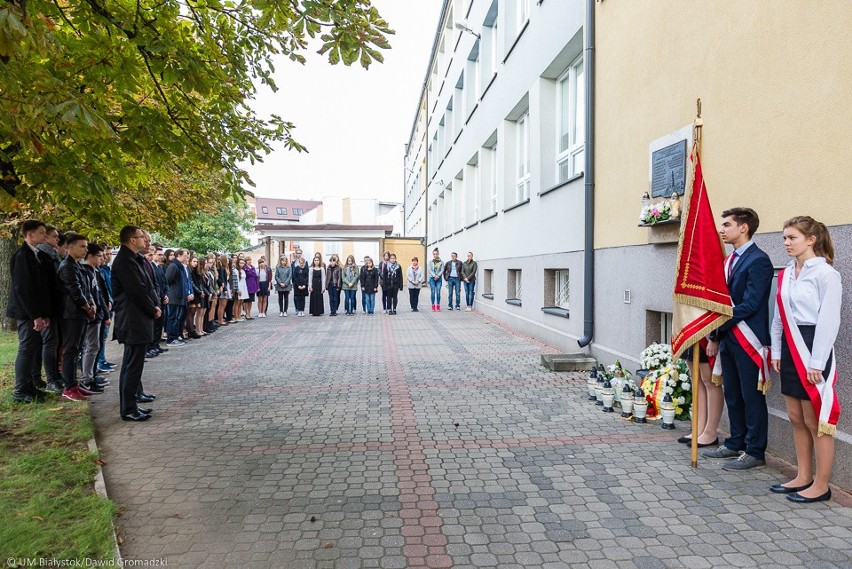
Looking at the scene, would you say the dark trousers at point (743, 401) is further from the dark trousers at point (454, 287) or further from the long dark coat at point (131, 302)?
the dark trousers at point (454, 287)

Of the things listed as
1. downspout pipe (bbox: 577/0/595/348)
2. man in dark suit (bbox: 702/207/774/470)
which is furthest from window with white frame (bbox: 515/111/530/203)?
man in dark suit (bbox: 702/207/774/470)

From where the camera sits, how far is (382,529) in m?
3.52

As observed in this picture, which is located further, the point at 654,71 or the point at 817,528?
the point at 654,71

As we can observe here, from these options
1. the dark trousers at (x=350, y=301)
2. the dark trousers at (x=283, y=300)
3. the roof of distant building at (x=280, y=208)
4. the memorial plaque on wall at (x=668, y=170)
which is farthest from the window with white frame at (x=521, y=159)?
the roof of distant building at (x=280, y=208)

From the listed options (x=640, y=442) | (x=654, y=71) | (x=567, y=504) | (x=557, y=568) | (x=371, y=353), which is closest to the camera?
(x=557, y=568)

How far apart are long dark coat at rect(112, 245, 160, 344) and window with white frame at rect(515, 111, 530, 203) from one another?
10005 millimetres

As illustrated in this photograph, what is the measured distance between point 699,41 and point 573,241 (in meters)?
4.22

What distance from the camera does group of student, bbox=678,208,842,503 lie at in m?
3.74

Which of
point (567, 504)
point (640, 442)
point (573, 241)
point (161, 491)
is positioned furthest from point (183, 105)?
point (573, 241)

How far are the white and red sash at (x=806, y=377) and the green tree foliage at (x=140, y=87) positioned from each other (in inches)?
148

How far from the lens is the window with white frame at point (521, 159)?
14219mm

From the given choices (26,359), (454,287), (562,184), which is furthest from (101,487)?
(454,287)

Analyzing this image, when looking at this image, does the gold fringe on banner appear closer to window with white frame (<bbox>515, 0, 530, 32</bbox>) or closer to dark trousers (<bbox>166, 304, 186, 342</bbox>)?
dark trousers (<bbox>166, 304, 186, 342</bbox>)

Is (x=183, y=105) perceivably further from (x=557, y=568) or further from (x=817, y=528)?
(x=817, y=528)
